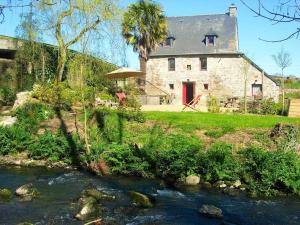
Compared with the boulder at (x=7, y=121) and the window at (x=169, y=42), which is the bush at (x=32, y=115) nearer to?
the boulder at (x=7, y=121)

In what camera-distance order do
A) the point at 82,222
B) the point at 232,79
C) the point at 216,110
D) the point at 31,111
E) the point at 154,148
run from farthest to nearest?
the point at 232,79
the point at 216,110
the point at 31,111
the point at 154,148
the point at 82,222

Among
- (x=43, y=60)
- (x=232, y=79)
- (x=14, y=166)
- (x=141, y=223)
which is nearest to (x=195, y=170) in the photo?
(x=141, y=223)

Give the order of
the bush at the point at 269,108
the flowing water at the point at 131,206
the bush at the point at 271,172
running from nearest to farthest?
the flowing water at the point at 131,206 < the bush at the point at 271,172 < the bush at the point at 269,108

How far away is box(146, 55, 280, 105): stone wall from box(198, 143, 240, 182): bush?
21.7 m

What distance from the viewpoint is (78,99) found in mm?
21453

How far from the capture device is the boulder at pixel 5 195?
1111 cm

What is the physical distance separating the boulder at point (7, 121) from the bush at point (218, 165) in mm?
9251

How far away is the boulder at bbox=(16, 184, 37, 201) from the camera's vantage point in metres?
11.4

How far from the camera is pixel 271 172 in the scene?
1276 centimetres

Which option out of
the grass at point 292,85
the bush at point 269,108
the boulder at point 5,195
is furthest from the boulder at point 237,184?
the grass at point 292,85

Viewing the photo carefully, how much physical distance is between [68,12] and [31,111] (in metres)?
5.49

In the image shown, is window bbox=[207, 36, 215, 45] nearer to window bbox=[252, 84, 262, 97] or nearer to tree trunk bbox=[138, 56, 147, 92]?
window bbox=[252, 84, 262, 97]

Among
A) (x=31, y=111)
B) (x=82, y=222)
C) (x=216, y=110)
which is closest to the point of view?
(x=82, y=222)

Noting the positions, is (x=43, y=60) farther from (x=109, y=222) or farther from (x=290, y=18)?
(x=290, y=18)
